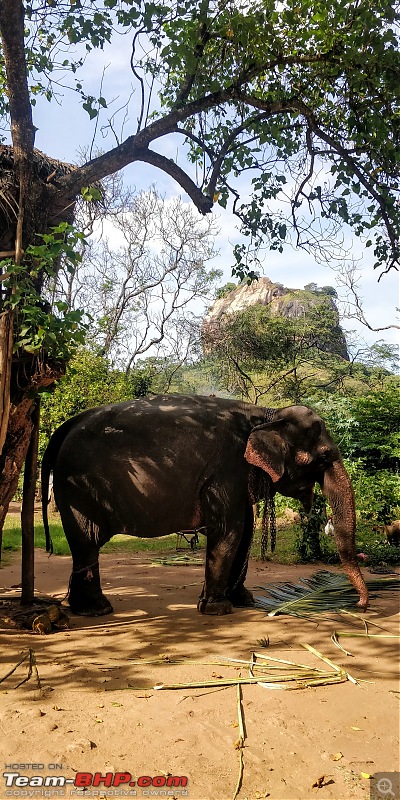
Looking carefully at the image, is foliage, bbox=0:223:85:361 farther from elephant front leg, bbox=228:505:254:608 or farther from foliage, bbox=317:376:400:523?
foliage, bbox=317:376:400:523

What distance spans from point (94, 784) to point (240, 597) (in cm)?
376

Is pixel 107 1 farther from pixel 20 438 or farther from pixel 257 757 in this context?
pixel 257 757

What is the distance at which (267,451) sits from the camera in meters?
6.13

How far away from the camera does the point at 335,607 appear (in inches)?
243

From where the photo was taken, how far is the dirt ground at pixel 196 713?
3070 millimetres

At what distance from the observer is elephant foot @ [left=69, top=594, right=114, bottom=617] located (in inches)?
243

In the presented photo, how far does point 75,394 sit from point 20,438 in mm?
10912

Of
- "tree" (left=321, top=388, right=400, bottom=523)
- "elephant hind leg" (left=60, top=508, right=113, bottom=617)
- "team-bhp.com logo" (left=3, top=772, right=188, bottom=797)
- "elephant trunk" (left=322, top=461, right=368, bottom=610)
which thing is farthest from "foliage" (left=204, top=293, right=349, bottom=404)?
"team-bhp.com logo" (left=3, top=772, right=188, bottom=797)

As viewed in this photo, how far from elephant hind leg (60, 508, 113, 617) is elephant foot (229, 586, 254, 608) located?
1.41m

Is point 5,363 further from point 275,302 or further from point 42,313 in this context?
point 275,302

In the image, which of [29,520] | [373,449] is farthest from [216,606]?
[373,449]

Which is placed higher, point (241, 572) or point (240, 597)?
point (241, 572)

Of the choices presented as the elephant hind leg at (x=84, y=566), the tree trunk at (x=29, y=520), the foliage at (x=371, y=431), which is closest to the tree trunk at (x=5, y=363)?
the tree trunk at (x=29, y=520)

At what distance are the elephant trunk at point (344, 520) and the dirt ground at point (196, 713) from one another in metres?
0.39
